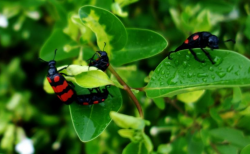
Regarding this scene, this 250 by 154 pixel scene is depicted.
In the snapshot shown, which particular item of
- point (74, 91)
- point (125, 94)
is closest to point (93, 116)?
point (74, 91)

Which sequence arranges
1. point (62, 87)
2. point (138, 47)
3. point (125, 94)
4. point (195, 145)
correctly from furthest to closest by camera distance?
point (125, 94), point (195, 145), point (138, 47), point (62, 87)

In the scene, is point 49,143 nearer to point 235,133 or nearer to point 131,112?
point 131,112

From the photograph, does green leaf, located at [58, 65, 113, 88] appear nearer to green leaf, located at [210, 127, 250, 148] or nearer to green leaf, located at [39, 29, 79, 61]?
green leaf, located at [39, 29, 79, 61]

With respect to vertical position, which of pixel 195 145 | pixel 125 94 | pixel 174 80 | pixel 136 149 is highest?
pixel 174 80

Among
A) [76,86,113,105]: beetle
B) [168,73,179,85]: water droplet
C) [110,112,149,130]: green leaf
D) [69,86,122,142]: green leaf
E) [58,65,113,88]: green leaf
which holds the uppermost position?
[168,73,179,85]: water droplet

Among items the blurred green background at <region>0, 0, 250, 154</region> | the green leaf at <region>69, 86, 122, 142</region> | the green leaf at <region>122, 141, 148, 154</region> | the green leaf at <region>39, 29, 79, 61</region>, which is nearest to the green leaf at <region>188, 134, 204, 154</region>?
the blurred green background at <region>0, 0, 250, 154</region>

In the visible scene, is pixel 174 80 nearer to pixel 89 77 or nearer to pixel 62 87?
pixel 89 77
